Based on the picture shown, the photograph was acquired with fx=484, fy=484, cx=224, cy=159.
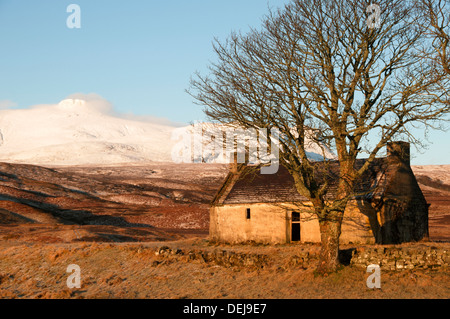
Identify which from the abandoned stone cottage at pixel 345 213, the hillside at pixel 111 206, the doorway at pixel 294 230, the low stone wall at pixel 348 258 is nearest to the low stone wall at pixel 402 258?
the low stone wall at pixel 348 258

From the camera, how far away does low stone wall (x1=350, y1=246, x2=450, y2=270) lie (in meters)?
21.9

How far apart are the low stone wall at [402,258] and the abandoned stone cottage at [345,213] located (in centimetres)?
667

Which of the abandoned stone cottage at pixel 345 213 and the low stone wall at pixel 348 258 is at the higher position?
the abandoned stone cottage at pixel 345 213

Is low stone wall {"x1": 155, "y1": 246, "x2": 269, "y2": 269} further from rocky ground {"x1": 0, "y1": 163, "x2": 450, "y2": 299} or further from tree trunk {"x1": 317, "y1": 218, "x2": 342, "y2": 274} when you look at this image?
tree trunk {"x1": 317, "y1": 218, "x2": 342, "y2": 274}

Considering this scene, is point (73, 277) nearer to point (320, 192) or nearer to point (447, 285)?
point (320, 192)

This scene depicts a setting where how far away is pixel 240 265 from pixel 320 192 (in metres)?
5.94

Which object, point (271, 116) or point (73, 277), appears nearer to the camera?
point (271, 116)

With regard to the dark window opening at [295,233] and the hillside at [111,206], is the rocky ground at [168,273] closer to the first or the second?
the hillside at [111,206]

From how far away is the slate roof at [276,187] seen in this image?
3244 centimetres

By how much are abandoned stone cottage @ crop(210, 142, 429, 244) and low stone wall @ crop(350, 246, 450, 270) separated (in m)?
6.67

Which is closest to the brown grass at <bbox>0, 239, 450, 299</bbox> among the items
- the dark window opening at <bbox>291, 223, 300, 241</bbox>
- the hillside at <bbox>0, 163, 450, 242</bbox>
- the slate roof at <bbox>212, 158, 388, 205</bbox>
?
the dark window opening at <bbox>291, 223, 300, 241</bbox>
